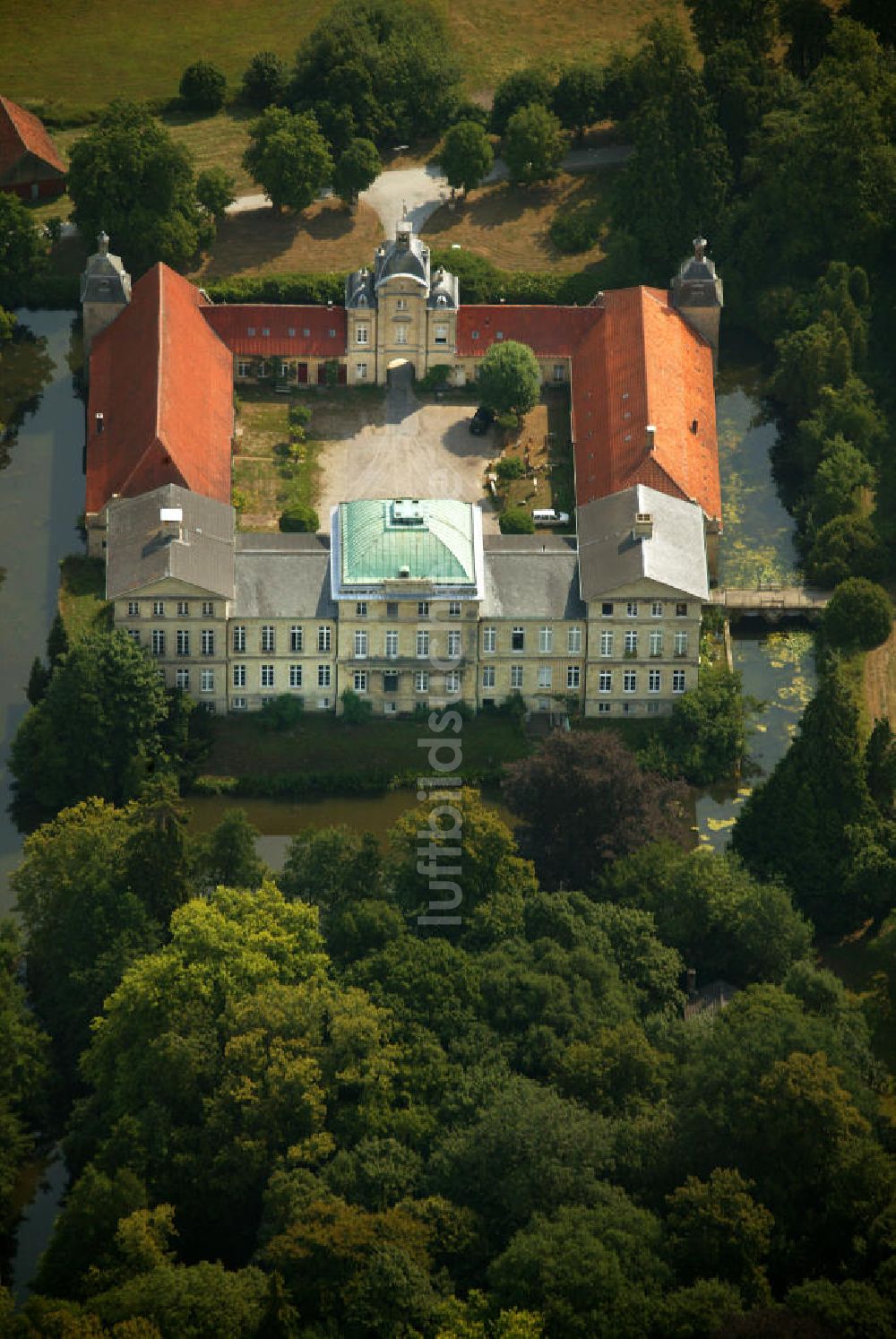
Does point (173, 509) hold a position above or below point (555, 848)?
above

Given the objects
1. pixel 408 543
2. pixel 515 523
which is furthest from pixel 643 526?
pixel 408 543

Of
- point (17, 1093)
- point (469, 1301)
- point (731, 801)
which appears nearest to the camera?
point (469, 1301)

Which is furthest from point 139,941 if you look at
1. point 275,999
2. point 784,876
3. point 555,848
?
point 784,876

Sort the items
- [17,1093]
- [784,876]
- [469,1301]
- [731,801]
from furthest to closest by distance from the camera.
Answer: [731,801] → [784,876] → [17,1093] → [469,1301]

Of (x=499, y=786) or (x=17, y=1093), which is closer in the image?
(x=17, y=1093)

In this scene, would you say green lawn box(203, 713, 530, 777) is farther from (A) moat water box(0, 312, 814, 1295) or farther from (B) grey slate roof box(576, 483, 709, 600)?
(B) grey slate roof box(576, 483, 709, 600)

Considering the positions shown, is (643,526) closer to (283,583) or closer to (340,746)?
(283,583)

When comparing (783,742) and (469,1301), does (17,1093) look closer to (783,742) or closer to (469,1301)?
(469,1301)
